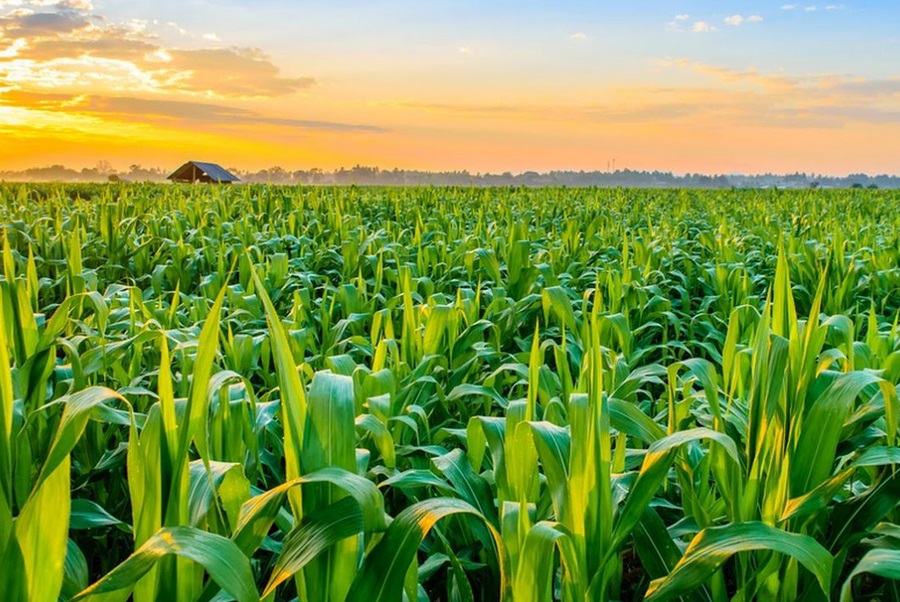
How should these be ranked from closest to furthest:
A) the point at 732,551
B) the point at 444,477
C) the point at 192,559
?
the point at 192,559 < the point at 732,551 < the point at 444,477

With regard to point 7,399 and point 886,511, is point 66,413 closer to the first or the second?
point 7,399

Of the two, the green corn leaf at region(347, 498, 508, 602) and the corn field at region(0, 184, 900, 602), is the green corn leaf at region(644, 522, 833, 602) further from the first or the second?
the green corn leaf at region(347, 498, 508, 602)

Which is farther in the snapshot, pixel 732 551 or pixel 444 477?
pixel 444 477

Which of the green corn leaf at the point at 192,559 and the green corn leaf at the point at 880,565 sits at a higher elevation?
the green corn leaf at the point at 192,559

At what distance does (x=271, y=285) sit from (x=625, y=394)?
3.09 m

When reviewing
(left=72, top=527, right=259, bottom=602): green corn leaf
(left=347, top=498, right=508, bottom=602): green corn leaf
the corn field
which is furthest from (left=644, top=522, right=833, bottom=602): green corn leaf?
(left=72, top=527, right=259, bottom=602): green corn leaf

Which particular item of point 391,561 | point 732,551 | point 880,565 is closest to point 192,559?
point 391,561

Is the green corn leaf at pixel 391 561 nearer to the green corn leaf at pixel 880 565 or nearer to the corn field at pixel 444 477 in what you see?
the corn field at pixel 444 477

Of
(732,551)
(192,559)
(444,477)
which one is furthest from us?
(444,477)

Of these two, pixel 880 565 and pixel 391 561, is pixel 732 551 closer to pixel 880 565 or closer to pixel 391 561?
pixel 880 565

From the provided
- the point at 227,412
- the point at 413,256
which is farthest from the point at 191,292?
the point at 227,412

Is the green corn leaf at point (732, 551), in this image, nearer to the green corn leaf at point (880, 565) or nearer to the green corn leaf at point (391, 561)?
the green corn leaf at point (880, 565)

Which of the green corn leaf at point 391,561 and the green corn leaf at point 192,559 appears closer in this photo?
the green corn leaf at point 192,559

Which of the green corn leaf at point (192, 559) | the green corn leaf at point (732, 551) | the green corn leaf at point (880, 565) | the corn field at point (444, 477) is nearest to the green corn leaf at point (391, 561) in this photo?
the corn field at point (444, 477)
